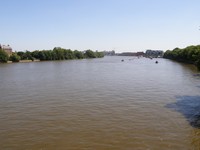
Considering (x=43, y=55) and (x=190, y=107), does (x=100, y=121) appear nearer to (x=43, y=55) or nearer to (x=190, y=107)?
(x=190, y=107)

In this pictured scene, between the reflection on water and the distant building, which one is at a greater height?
the distant building

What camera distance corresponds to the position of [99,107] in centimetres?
2102

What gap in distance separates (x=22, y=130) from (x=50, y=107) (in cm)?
573

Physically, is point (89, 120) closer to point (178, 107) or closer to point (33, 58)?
point (178, 107)

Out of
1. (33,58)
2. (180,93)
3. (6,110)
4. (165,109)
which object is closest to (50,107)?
(6,110)

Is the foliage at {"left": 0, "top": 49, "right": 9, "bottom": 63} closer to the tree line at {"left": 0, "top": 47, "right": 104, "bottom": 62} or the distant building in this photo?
the tree line at {"left": 0, "top": 47, "right": 104, "bottom": 62}

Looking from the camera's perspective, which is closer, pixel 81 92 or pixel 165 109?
pixel 165 109

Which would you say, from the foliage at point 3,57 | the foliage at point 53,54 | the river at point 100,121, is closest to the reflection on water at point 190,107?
the river at point 100,121

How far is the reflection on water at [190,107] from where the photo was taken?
1725 centimetres

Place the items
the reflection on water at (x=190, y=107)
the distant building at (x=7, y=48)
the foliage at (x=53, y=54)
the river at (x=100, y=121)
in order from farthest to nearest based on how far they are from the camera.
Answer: the distant building at (x=7, y=48), the foliage at (x=53, y=54), the reflection on water at (x=190, y=107), the river at (x=100, y=121)

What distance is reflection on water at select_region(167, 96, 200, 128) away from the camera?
17.2 m

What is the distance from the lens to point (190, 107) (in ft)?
68.4

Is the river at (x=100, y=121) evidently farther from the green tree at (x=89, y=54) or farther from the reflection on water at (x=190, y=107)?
the green tree at (x=89, y=54)

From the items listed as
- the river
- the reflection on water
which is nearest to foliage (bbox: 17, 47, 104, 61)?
the river
